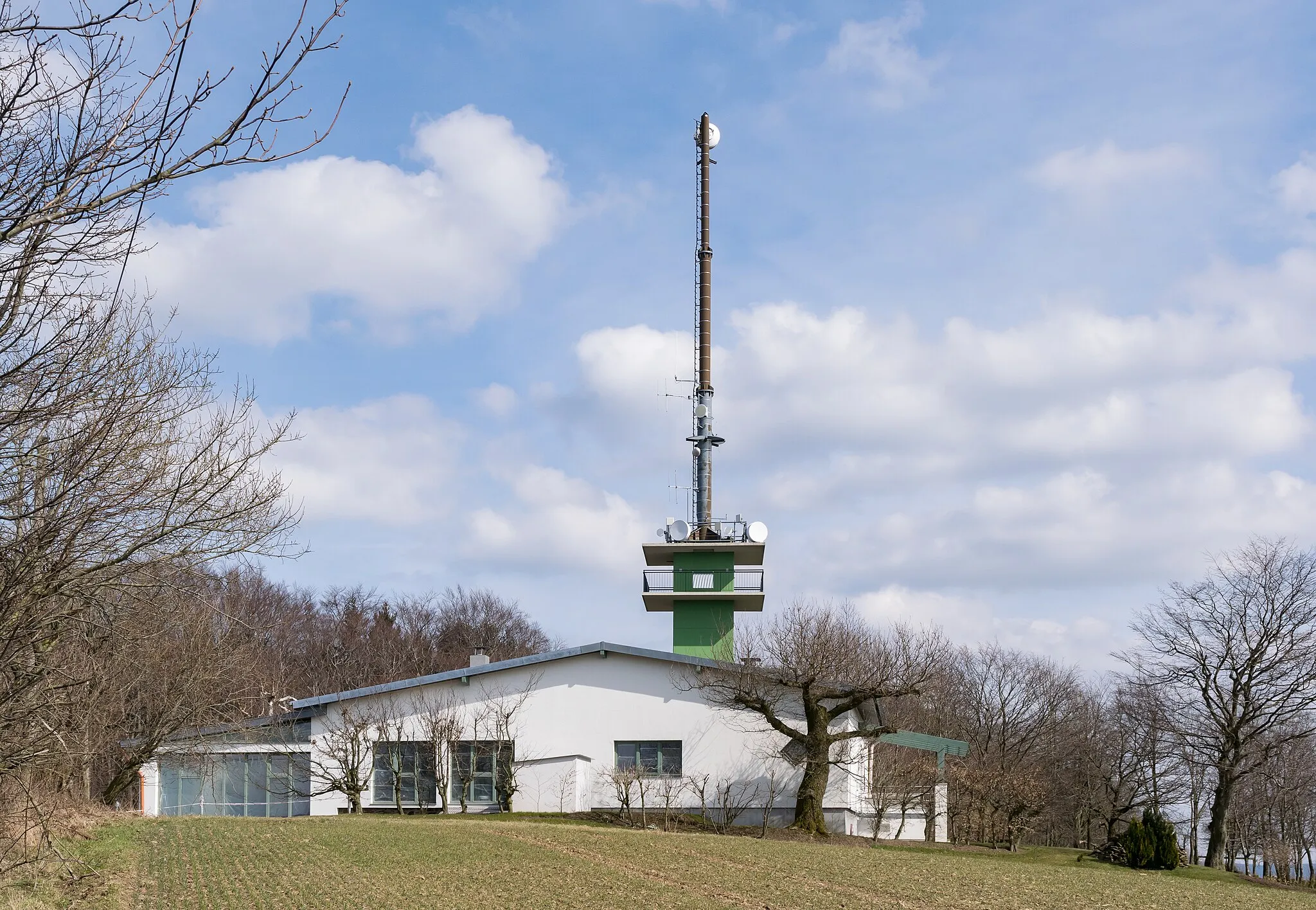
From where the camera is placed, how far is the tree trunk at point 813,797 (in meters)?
28.0

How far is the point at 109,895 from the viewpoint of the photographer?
1452cm

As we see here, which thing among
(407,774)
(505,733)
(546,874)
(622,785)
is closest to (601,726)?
(505,733)

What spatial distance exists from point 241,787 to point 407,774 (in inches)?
184

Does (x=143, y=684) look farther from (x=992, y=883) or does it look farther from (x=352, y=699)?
(x=992, y=883)

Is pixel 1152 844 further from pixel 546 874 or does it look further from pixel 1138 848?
pixel 546 874

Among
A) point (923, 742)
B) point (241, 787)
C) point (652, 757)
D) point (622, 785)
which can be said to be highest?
point (652, 757)

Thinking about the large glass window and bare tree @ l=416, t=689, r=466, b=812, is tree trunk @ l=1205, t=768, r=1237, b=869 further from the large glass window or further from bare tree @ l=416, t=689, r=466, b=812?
the large glass window

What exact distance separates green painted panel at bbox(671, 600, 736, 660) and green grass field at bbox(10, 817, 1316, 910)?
13.7 metres

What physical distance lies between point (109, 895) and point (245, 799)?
62.3 ft

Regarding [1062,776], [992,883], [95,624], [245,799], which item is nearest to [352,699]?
[245,799]

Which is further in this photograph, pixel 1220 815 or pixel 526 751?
pixel 1220 815

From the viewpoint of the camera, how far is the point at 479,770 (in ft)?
105

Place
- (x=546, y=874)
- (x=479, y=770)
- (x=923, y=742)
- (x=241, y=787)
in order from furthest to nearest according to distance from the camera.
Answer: (x=923, y=742), (x=241, y=787), (x=479, y=770), (x=546, y=874)

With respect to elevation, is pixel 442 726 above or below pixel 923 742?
above
